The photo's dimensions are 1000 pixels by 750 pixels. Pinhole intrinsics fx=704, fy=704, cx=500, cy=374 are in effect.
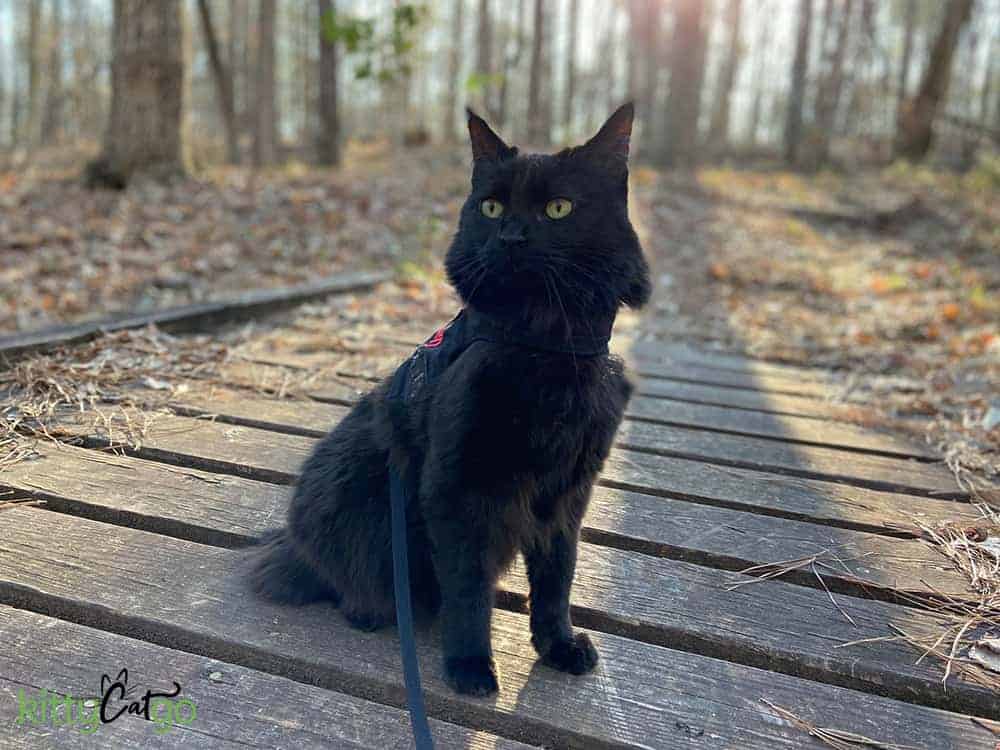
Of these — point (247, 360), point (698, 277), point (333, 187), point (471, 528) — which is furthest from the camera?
point (333, 187)

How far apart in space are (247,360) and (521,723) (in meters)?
2.48

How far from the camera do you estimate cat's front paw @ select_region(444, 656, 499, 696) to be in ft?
4.65

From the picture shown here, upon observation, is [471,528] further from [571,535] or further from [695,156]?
[695,156]

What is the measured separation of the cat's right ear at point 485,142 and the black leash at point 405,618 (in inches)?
31.4

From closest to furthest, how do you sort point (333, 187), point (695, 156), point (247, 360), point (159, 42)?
1. point (247, 360)
2. point (159, 42)
3. point (333, 187)
4. point (695, 156)

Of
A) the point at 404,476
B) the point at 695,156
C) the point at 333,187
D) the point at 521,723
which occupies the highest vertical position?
the point at 695,156

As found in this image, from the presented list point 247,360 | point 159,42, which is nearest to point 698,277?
point 247,360

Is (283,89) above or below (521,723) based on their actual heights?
above

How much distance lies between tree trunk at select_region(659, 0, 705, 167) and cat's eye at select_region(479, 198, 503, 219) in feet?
45.9

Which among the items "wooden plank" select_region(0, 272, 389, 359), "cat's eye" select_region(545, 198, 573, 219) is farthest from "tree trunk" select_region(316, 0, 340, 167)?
"cat's eye" select_region(545, 198, 573, 219)

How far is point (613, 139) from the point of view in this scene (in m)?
1.67

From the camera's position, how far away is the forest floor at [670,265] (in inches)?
168

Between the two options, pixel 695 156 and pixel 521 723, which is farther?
pixel 695 156

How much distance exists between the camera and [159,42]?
A: 696cm
